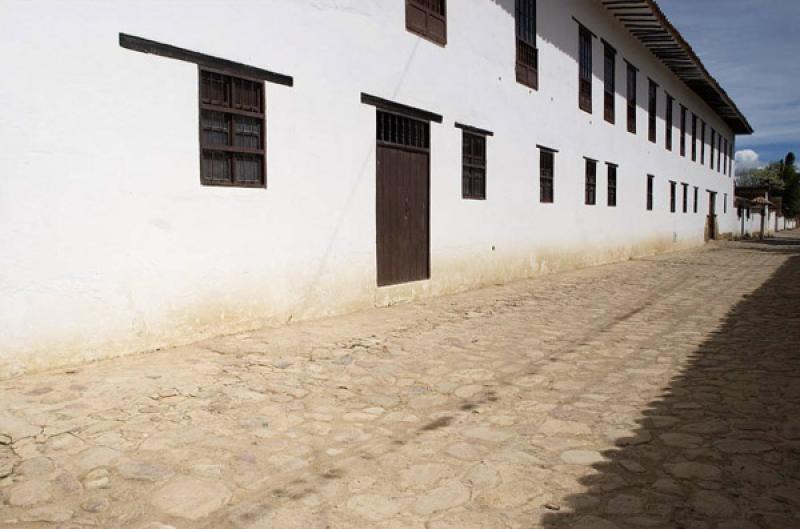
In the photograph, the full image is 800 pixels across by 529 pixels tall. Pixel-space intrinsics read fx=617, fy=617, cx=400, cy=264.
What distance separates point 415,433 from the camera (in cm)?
364

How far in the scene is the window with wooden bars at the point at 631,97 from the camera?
17.7 metres

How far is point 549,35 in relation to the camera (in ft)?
41.4

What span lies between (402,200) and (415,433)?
212 inches

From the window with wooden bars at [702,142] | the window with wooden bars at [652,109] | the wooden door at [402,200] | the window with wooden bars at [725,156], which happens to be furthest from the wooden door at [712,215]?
the wooden door at [402,200]

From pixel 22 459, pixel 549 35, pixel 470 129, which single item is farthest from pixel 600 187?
pixel 22 459

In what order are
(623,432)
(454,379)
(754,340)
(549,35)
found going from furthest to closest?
(549,35) < (754,340) < (454,379) < (623,432)

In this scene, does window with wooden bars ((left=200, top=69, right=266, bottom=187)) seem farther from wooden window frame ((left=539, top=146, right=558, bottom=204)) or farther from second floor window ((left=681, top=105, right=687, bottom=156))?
second floor window ((left=681, top=105, right=687, bottom=156))

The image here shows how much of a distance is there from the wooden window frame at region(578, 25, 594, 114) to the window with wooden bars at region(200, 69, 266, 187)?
996 centimetres

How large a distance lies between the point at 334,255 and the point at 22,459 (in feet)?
15.1

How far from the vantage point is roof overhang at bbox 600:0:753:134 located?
593 inches

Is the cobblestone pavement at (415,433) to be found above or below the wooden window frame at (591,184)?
below

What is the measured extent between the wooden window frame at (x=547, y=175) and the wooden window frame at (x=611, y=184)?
3.76 meters

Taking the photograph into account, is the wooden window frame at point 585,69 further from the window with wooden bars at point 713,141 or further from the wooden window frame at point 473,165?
the window with wooden bars at point 713,141

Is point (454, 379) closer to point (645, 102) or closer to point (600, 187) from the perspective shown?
point (600, 187)
